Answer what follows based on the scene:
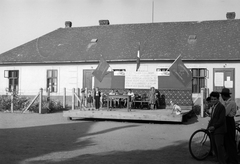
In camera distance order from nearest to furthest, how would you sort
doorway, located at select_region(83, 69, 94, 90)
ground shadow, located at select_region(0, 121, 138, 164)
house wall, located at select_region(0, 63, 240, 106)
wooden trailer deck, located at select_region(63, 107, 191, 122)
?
1. ground shadow, located at select_region(0, 121, 138, 164)
2. wooden trailer deck, located at select_region(63, 107, 191, 122)
3. house wall, located at select_region(0, 63, 240, 106)
4. doorway, located at select_region(83, 69, 94, 90)

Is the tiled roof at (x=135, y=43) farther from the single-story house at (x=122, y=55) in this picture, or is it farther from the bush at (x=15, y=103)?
the bush at (x=15, y=103)

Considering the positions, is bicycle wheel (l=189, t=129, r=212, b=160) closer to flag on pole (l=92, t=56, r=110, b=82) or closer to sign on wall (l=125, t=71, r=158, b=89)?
sign on wall (l=125, t=71, r=158, b=89)

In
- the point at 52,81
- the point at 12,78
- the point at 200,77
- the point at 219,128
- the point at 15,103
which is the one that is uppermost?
the point at 200,77

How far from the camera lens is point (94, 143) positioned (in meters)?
10.1

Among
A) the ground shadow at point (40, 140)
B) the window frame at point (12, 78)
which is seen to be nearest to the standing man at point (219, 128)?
the ground shadow at point (40, 140)

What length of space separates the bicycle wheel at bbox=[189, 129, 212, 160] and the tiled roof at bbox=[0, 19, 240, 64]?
15.5 m

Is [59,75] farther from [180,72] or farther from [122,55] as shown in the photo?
[180,72]

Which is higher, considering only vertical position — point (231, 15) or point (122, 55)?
point (231, 15)

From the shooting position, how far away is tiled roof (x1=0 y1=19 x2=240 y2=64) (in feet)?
80.1

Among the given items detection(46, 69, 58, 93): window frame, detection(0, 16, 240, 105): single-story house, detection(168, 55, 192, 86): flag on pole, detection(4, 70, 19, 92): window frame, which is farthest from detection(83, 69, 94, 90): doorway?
detection(168, 55, 192, 86): flag on pole

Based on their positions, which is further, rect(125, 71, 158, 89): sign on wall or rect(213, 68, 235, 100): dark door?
rect(213, 68, 235, 100): dark door

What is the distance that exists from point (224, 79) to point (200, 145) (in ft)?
51.3

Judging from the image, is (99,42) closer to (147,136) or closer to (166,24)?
(166,24)

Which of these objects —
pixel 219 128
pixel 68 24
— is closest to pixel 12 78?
pixel 68 24
